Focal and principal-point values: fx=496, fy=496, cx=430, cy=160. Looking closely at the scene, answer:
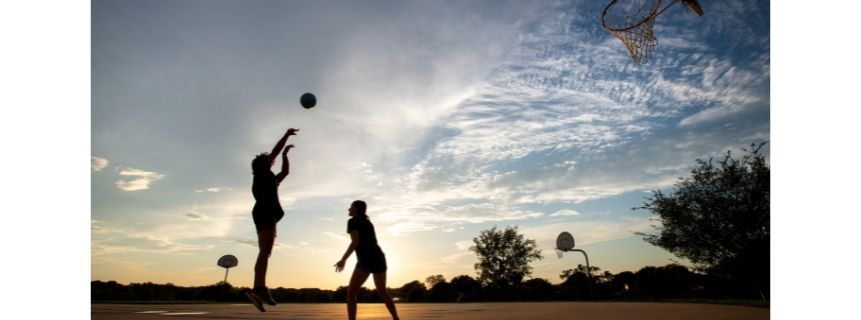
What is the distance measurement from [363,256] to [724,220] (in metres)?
19.7

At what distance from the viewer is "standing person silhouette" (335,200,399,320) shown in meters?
5.65

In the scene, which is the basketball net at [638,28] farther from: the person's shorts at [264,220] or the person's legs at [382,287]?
the person's shorts at [264,220]

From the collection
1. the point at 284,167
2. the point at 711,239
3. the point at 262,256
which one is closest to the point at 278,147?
the point at 284,167

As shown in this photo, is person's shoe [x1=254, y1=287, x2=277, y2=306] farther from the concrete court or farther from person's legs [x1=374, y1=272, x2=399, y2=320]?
the concrete court

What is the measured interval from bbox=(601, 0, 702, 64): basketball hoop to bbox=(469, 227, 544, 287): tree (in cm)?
4231

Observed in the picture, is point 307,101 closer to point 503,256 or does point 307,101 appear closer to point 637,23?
point 637,23
